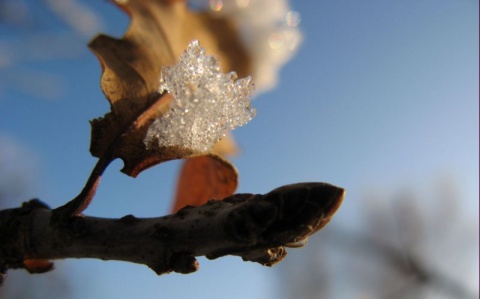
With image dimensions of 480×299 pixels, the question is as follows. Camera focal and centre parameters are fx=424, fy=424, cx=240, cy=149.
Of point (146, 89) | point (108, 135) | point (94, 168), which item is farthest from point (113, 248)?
point (146, 89)

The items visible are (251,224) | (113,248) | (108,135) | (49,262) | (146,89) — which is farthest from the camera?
(146,89)

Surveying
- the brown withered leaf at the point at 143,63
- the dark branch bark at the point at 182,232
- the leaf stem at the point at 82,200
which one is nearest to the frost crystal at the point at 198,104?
the brown withered leaf at the point at 143,63

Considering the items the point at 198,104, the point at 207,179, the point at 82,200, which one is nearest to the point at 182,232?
the point at 82,200

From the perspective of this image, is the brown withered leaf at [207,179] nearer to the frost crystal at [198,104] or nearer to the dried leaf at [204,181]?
the dried leaf at [204,181]

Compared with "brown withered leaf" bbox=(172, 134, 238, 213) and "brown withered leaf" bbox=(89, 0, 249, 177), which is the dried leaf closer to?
"brown withered leaf" bbox=(172, 134, 238, 213)

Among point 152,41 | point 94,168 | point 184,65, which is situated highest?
point 152,41

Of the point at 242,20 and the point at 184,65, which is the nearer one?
the point at 184,65

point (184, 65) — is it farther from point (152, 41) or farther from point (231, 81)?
point (152, 41)
